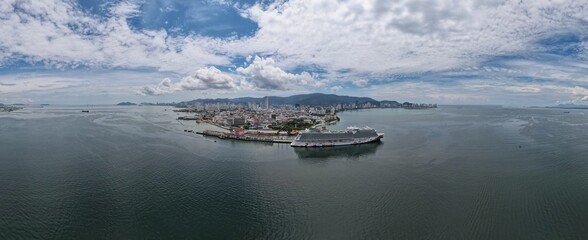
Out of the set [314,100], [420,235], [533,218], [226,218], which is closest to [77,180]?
[226,218]

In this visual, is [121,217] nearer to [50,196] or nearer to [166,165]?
[50,196]

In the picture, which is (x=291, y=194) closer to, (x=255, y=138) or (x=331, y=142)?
(x=331, y=142)

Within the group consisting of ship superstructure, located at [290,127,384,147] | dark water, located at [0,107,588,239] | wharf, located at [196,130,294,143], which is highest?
ship superstructure, located at [290,127,384,147]

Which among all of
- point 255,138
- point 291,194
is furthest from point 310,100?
point 291,194

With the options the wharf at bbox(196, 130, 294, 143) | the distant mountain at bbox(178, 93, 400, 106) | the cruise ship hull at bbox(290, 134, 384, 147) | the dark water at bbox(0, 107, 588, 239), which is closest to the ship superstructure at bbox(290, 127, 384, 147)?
the cruise ship hull at bbox(290, 134, 384, 147)

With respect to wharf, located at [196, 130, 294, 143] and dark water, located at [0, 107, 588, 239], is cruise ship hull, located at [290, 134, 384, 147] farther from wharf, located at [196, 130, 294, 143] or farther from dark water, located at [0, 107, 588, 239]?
dark water, located at [0, 107, 588, 239]
